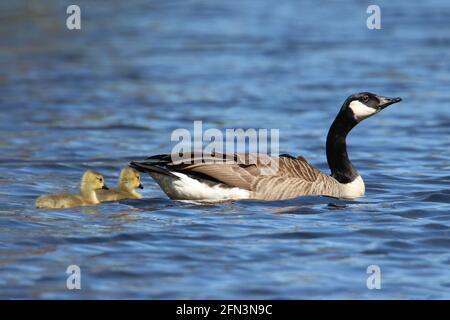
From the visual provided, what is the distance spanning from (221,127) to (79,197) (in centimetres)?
604

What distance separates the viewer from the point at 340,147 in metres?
12.5

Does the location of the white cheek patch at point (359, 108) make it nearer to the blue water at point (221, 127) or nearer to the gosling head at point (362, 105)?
the gosling head at point (362, 105)

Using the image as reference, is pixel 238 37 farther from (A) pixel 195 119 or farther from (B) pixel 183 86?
(A) pixel 195 119

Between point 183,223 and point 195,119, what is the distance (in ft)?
23.2

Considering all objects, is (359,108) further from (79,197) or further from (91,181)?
(79,197)

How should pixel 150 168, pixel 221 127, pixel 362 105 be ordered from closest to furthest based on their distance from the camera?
pixel 150 168 → pixel 362 105 → pixel 221 127

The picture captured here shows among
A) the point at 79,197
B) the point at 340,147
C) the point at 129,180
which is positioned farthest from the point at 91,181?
the point at 340,147

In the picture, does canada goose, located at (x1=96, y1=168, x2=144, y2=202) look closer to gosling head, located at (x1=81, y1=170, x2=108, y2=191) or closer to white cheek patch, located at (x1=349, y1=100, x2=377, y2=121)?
gosling head, located at (x1=81, y1=170, x2=108, y2=191)

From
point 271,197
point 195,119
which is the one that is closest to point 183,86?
point 195,119

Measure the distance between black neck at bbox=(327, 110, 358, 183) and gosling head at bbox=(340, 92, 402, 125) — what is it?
26mm

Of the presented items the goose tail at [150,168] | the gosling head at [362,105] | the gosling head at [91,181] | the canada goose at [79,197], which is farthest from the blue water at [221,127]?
the gosling head at [362,105]

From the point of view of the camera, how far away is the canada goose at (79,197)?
36.5 ft

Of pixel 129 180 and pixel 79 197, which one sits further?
pixel 129 180
